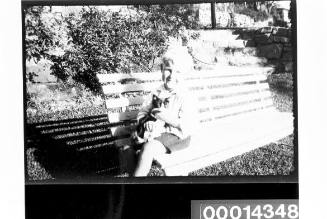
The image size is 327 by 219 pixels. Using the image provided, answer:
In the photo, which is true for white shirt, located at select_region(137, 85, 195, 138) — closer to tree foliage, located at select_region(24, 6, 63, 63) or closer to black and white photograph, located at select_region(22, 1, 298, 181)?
black and white photograph, located at select_region(22, 1, 298, 181)

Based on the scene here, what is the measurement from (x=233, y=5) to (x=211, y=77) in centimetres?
40

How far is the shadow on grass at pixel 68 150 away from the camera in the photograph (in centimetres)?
221

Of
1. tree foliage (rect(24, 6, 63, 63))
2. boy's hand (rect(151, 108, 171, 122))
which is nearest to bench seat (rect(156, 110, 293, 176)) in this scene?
boy's hand (rect(151, 108, 171, 122))

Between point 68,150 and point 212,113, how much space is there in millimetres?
801

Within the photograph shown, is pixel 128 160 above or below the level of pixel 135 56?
below

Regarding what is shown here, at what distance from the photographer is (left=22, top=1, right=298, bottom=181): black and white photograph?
7.20ft

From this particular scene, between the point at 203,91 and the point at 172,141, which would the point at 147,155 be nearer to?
the point at 172,141

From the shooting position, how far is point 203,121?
221 centimetres

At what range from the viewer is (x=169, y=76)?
86.6 inches

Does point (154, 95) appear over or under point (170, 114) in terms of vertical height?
over

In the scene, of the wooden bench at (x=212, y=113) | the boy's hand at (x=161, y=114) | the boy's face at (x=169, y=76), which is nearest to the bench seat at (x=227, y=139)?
the wooden bench at (x=212, y=113)

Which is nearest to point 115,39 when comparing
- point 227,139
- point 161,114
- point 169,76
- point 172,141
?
point 169,76

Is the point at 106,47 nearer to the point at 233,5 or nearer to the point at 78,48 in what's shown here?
the point at 78,48
